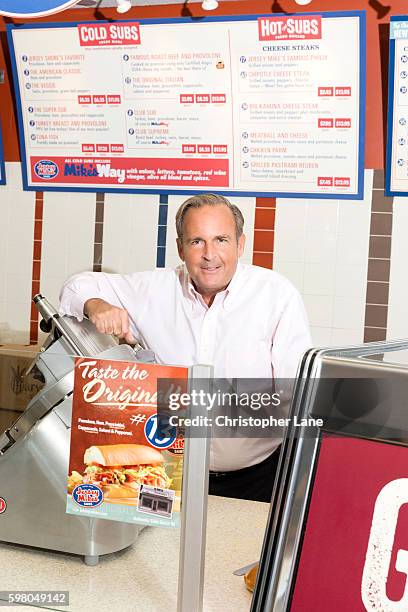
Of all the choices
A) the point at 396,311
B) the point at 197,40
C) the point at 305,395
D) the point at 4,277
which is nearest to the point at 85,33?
the point at 197,40

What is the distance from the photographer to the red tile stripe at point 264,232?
398 centimetres

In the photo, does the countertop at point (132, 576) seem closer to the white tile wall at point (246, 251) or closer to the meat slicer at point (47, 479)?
the meat slicer at point (47, 479)

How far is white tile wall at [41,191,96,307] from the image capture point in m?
4.31

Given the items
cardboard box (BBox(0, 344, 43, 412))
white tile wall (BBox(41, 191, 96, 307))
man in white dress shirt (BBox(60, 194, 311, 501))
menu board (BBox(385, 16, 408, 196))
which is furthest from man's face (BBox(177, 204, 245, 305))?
white tile wall (BBox(41, 191, 96, 307))

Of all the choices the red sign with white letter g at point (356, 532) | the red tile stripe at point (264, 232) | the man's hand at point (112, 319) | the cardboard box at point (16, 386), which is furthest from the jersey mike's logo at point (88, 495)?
the red tile stripe at point (264, 232)

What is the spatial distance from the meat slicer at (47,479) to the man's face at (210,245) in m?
1.18

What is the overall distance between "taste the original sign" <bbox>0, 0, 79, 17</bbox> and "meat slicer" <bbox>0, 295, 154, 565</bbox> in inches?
38.0

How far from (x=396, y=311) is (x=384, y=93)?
110 centimetres

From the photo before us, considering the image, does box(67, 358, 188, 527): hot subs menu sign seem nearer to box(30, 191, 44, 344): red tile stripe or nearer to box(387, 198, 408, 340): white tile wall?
box(387, 198, 408, 340): white tile wall

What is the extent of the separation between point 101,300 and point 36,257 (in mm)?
2248

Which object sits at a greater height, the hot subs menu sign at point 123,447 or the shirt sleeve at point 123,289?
the shirt sleeve at point 123,289

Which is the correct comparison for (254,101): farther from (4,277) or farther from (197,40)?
(4,277)

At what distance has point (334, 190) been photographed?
3.85 m

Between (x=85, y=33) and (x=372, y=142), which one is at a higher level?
(x=85, y=33)
